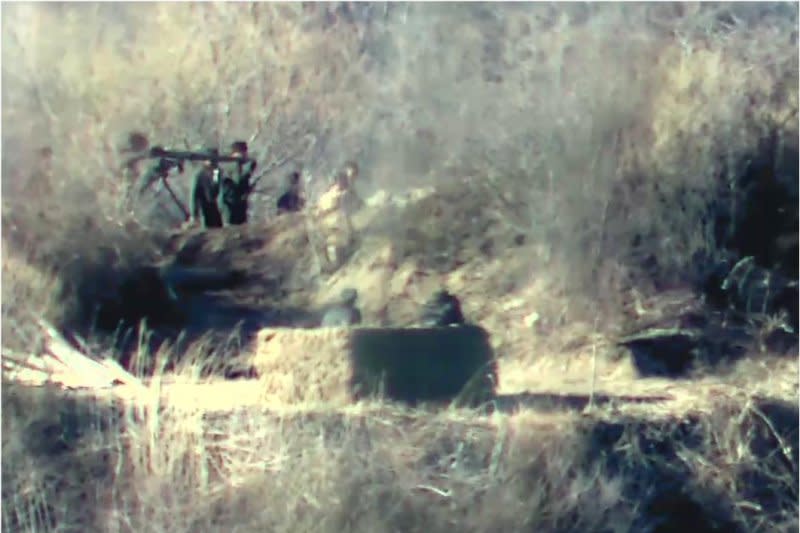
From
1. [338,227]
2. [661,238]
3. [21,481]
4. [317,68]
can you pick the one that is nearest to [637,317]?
[661,238]

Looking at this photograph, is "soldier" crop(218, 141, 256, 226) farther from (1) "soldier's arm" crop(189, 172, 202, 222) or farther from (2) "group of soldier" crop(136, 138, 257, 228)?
(1) "soldier's arm" crop(189, 172, 202, 222)

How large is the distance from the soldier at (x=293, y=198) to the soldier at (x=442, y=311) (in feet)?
4.85

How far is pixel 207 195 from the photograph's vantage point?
1209 cm

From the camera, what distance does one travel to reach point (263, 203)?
505 inches

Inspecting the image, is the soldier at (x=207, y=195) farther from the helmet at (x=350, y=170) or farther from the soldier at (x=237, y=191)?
the helmet at (x=350, y=170)

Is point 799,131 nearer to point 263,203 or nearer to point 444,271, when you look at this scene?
point 444,271

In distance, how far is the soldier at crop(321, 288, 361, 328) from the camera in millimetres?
10462

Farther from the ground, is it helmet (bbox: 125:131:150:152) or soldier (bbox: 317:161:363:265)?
helmet (bbox: 125:131:150:152)

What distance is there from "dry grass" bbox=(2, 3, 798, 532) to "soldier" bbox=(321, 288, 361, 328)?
0.15 metres

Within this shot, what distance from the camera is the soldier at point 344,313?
10.5 m

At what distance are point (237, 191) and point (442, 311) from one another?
2189 millimetres

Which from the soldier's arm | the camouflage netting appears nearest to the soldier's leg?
the soldier's arm

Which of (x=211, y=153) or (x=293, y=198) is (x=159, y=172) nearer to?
(x=211, y=153)

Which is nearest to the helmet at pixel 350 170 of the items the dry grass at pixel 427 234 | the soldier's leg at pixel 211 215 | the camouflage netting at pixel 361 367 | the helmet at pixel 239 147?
the dry grass at pixel 427 234
